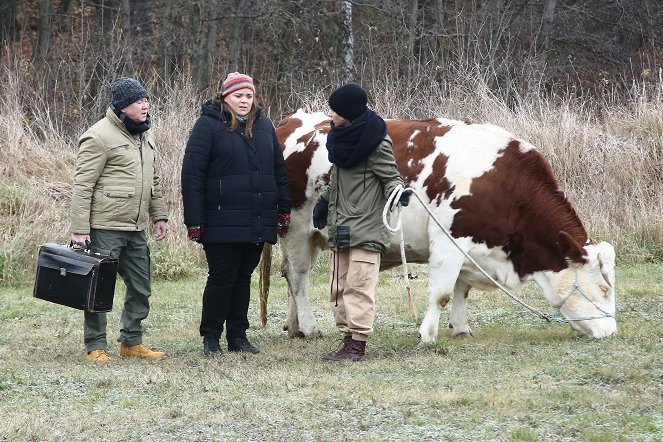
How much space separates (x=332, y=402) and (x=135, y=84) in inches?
122

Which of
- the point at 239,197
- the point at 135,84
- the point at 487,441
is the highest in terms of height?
the point at 135,84

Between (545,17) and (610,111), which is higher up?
(545,17)

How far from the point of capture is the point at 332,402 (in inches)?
271

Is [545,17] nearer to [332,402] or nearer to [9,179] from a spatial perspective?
[9,179]

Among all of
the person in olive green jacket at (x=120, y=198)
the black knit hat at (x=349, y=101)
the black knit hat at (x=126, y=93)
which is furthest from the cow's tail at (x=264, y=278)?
the black knit hat at (x=126, y=93)

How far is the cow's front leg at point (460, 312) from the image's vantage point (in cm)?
959

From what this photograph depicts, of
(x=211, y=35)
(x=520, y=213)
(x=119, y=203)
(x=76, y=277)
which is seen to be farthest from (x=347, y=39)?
(x=76, y=277)

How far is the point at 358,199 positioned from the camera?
8.45 m

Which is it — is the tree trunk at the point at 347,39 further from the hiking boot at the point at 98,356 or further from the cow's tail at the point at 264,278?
the hiking boot at the point at 98,356

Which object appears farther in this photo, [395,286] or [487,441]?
[395,286]

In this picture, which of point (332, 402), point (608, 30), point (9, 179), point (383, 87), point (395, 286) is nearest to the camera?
point (332, 402)

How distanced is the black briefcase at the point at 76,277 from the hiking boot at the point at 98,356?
43 centimetres

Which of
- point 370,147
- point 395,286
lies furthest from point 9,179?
point 370,147

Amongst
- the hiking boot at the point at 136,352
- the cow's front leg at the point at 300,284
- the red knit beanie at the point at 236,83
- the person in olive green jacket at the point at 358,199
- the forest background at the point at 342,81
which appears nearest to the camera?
the person in olive green jacket at the point at 358,199
